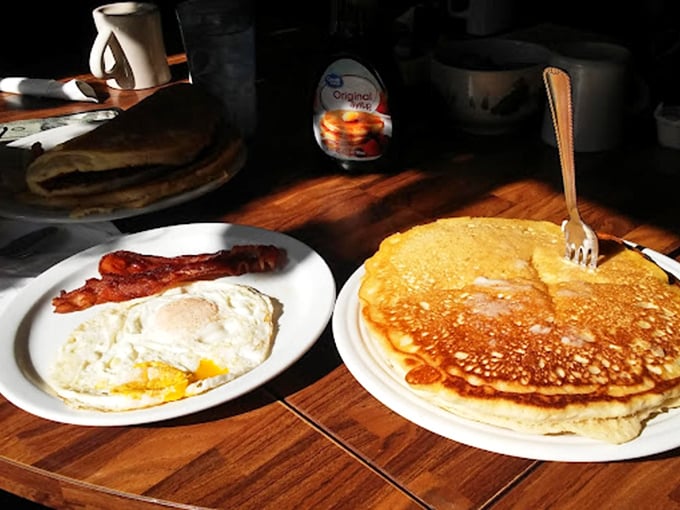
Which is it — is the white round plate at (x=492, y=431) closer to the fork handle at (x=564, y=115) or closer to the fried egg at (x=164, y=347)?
the fried egg at (x=164, y=347)

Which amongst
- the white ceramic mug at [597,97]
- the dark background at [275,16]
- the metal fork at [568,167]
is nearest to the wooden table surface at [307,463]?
the metal fork at [568,167]

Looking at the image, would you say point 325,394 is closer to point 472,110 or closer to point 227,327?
point 227,327

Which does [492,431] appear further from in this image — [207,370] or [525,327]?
[207,370]

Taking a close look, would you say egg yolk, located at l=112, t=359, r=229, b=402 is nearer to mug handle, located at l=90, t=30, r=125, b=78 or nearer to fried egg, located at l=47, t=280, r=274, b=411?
fried egg, located at l=47, t=280, r=274, b=411

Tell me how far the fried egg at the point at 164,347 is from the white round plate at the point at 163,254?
2cm

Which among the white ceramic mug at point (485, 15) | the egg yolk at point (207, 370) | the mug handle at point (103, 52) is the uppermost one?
the mug handle at point (103, 52)

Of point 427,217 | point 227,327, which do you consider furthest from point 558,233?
point 227,327

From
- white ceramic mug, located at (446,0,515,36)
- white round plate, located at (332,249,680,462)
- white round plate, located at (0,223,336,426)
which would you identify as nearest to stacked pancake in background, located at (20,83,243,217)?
white round plate, located at (0,223,336,426)

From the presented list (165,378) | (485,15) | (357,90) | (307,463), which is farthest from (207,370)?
(485,15)

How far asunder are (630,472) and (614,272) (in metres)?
0.32

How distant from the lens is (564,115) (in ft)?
3.52

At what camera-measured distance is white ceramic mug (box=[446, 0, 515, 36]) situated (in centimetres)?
258

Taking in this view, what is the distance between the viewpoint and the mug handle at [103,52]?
2.03 m

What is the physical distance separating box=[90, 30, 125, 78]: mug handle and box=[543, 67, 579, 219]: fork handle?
135cm
